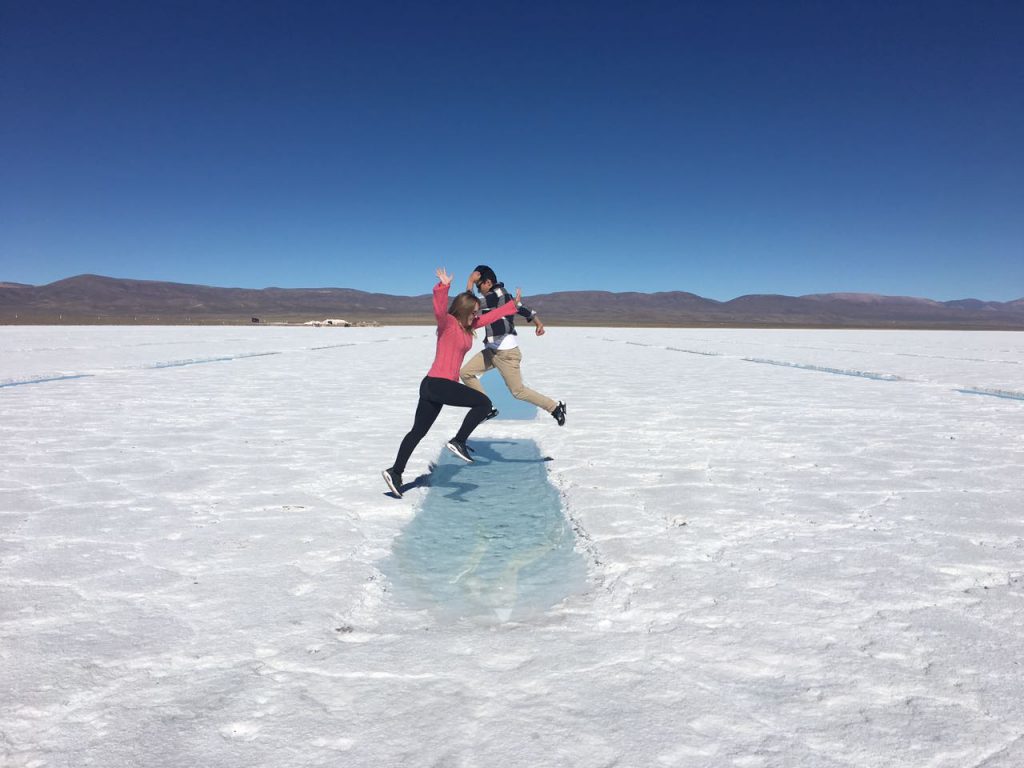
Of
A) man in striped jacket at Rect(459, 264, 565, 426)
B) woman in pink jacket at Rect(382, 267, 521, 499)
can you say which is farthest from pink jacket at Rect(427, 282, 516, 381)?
man in striped jacket at Rect(459, 264, 565, 426)

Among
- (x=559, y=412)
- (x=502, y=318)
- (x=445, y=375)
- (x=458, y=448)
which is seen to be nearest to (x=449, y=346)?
(x=445, y=375)

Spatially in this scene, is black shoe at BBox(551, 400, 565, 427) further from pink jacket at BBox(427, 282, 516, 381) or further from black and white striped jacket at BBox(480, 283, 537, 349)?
pink jacket at BBox(427, 282, 516, 381)

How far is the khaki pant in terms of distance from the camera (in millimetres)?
6586

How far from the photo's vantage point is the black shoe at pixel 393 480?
175 inches

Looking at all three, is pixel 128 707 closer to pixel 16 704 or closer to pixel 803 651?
pixel 16 704

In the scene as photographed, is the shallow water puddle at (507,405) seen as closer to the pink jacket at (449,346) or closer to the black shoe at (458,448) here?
the black shoe at (458,448)

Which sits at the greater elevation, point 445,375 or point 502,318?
point 502,318

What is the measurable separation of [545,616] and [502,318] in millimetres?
3870

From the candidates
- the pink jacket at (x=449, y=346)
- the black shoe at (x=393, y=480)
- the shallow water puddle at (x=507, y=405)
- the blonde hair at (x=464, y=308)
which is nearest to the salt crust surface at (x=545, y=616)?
the black shoe at (x=393, y=480)

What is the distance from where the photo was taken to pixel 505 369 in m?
6.62

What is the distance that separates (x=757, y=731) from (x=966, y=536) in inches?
98.4

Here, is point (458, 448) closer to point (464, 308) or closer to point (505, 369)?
point (505, 369)

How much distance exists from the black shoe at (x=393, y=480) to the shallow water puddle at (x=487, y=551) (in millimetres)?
220

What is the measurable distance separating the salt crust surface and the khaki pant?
0.77 m
